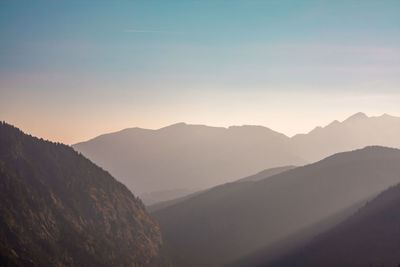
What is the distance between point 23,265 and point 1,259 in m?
14.7

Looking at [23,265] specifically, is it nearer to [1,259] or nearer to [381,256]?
[1,259]

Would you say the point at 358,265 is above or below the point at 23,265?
below

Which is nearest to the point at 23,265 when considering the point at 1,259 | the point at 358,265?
the point at 1,259

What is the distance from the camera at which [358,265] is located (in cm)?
19738

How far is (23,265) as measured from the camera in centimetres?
19988

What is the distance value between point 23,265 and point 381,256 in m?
181

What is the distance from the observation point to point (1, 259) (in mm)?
188000

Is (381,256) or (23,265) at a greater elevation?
(23,265)

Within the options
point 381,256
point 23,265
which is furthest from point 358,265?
point 23,265

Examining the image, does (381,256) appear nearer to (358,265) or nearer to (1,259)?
(358,265)

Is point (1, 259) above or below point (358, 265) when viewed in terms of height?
above

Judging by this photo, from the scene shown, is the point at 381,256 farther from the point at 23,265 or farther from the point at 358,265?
the point at 23,265

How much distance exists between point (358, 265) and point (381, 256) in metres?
12.5
